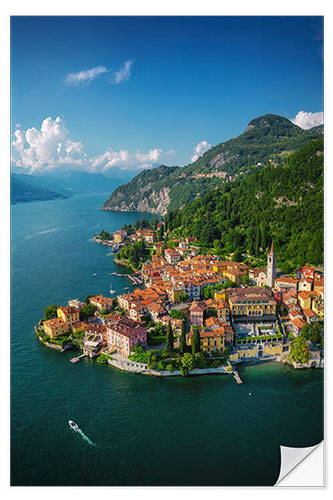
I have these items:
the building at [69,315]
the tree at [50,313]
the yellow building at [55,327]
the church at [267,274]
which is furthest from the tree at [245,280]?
the tree at [50,313]

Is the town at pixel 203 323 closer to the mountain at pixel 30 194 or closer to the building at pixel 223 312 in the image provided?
the building at pixel 223 312

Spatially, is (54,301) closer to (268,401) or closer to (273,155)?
(268,401)

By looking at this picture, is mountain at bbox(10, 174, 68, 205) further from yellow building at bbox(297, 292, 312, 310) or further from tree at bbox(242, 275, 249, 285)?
yellow building at bbox(297, 292, 312, 310)

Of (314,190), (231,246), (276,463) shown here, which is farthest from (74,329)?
Result: (314,190)

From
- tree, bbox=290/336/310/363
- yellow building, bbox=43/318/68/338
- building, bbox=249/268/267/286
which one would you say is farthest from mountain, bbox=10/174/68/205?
tree, bbox=290/336/310/363

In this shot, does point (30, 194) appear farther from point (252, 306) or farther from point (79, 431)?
point (79, 431)

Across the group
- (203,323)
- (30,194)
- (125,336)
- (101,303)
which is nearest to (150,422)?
(125,336)
